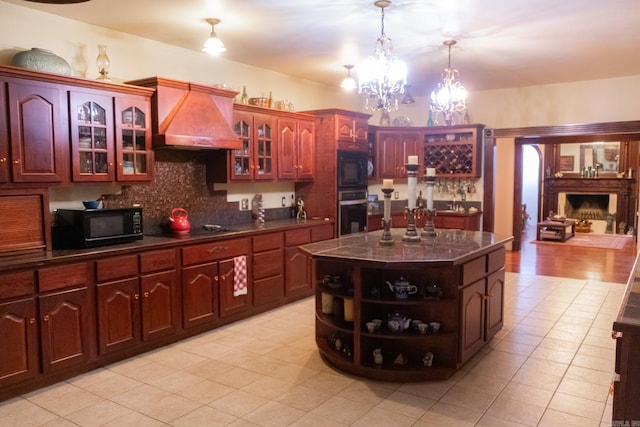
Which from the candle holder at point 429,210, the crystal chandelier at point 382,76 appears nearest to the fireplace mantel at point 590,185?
the candle holder at point 429,210

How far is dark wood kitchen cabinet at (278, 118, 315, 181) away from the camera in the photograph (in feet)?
18.6

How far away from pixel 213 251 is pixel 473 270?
232 centimetres

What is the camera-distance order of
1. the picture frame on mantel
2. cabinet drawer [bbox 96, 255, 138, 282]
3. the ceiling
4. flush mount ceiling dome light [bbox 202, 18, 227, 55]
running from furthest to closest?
1. the picture frame on mantel
2. flush mount ceiling dome light [bbox 202, 18, 227, 55]
3. the ceiling
4. cabinet drawer [bbox 96, 255, 138, 282]

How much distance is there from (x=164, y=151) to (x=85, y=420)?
262cm

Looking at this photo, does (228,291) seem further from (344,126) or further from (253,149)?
(344,126)

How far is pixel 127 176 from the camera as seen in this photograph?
406 cm

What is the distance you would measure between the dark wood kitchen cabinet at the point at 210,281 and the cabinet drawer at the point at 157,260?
0.40 ft

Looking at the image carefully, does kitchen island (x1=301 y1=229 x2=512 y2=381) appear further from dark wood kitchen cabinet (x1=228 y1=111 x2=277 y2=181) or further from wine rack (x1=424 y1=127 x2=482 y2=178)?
wine rack (x1=424 y1=127 x2=482 y2=178)

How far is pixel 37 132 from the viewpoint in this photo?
3463 millimetres

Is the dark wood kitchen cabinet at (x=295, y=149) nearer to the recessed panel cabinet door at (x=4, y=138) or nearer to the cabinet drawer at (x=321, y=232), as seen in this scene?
the cabinet drawer at (x=321, y=232)

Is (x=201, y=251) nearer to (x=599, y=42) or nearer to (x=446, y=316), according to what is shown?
(x=446, y=316)

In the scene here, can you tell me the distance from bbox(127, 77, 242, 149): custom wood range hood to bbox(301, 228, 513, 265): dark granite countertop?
1.54 meters

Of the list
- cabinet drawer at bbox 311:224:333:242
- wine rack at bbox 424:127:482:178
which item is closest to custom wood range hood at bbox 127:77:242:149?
cabinet drawer at bbox 311:224:333:242

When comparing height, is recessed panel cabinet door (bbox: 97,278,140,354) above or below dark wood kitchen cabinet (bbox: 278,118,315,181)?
below
